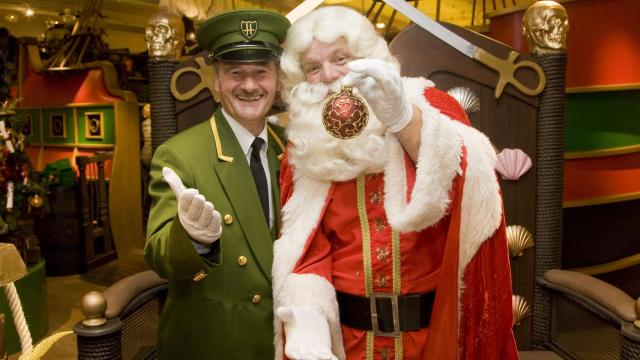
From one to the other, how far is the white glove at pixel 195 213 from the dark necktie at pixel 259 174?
32 centimetres

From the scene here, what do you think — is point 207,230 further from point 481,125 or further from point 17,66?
point 17,66

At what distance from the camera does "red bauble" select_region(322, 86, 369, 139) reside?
1306 millimetres

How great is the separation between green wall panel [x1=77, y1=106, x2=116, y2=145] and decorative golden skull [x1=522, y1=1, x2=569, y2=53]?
193 inches

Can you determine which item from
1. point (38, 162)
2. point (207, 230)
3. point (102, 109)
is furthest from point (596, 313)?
point (38, 162)

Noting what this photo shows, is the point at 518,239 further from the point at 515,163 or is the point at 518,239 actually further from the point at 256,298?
the point at 256,298

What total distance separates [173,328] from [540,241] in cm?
134

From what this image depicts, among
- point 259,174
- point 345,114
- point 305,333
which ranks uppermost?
point 345,114

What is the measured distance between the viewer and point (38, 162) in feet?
23.1

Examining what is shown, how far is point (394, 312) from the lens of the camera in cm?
135

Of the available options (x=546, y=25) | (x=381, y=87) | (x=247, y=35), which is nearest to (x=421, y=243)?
(x=381, y=87)

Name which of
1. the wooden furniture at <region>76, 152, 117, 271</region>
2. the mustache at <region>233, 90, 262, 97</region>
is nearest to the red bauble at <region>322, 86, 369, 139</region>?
the mustache at <region>233, 90, 262, 97</region>

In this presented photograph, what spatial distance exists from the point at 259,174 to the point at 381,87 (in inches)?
22.7

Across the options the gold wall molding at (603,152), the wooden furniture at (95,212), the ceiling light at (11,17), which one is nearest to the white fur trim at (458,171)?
the gold wall molding at (603,152)

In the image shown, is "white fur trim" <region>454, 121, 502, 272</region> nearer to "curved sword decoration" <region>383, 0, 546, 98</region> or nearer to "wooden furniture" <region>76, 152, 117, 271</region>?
"curved sword decoration" <region>383, 0, 546, 98</region>
